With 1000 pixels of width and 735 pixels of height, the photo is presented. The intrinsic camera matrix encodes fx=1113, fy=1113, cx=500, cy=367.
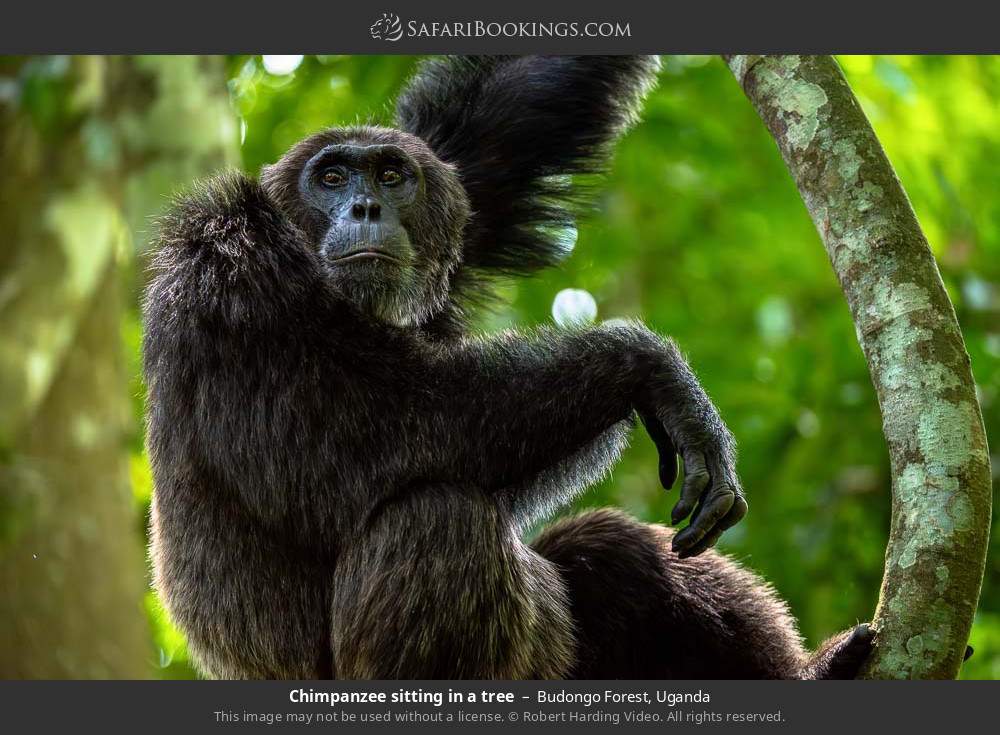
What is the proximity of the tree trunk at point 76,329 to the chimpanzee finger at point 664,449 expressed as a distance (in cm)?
205

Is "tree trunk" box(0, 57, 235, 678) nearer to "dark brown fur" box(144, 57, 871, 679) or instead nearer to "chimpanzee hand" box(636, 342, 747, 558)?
"dark brown fur" box(144, 57, 871, 679)

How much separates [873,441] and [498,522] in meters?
3.46

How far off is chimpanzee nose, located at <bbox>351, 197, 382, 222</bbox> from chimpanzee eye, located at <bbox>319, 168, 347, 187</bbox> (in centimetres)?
26

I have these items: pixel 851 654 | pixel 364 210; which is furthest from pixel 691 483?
pixel 364 210

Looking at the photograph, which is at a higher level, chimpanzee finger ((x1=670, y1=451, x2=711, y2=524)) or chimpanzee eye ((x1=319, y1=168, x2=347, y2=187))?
chimpanzee eye ((x1=319, y1=168, x2=347, y2=187))

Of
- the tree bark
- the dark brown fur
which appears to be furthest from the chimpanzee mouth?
the tree bark

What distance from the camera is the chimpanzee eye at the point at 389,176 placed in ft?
18.3

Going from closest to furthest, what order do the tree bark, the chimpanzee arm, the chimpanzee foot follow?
the tree bark → the chimpanzee foot → the chimpanzee arm
